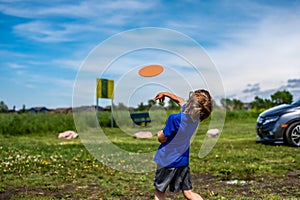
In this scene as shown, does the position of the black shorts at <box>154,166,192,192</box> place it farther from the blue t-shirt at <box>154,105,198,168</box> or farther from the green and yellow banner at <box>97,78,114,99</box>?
the green and yellow banner at <box>97,78,114,99</box>

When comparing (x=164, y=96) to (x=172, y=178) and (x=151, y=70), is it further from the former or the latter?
(x=151, y=70)

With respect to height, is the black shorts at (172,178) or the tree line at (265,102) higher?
the tree line at (265,102)

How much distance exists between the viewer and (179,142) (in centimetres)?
485

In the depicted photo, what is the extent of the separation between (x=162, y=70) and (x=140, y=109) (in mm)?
3888

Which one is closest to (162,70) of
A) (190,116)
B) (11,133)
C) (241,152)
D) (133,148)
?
(190,116)

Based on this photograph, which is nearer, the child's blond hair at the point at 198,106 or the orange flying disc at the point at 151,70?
the child's blond hair at the point at 198,106

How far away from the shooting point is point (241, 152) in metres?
11.6

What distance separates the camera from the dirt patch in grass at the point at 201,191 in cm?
650

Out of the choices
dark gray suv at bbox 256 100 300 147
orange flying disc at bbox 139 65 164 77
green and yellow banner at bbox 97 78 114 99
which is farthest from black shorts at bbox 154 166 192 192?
green and yellow banner at bbox 97 78 114 99

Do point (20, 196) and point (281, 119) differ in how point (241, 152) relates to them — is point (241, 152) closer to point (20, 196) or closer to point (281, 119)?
point (281, 119)

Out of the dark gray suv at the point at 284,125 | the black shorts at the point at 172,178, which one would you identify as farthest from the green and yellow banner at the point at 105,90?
the black shorts at the point at 172,178

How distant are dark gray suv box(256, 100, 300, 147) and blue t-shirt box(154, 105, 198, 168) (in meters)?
8.70

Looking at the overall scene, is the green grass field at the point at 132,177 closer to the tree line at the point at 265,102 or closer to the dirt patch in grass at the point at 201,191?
the dirt patch in grass at the point at 201,191

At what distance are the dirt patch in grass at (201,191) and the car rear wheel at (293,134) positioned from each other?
530 centimetres
